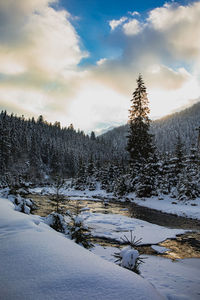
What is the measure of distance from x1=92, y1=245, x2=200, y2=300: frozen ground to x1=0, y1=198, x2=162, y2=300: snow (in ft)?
5.54

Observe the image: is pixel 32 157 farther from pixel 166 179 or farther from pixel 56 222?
pixel 56 222

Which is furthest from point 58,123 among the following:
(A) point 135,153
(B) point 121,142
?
(A) point 135,153

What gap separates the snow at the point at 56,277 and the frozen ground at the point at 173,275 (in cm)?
169

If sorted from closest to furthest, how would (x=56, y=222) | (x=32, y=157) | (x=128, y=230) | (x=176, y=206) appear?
(x=56, y=222) → (x=128, y=230) → (x=176, y=206) → (x=32, y=157)

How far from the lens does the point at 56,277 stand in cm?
268

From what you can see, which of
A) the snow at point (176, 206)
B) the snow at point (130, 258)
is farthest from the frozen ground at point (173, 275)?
the snow at point (176, 206)

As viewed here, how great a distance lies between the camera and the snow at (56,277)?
2.31m

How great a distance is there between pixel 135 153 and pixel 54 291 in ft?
78.2

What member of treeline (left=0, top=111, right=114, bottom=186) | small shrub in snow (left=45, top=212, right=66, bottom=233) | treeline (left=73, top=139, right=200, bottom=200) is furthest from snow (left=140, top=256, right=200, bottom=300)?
treeline (left=0, top=111, right=114, bottom=186)

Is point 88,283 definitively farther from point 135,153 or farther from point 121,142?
point 121,142

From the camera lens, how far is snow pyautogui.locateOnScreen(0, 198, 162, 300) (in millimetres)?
2314

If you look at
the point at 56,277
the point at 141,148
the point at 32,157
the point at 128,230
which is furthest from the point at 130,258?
the point at 32,157

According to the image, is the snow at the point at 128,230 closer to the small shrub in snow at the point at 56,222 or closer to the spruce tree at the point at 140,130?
the small shrub in snow at the point at 56,222

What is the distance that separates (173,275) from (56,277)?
14.3 ft
